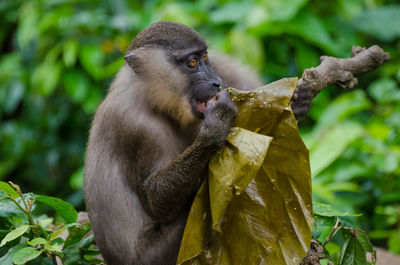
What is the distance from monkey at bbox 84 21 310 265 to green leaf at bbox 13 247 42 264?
1.62 ft

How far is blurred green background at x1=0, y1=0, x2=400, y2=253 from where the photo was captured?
5906 millimetres

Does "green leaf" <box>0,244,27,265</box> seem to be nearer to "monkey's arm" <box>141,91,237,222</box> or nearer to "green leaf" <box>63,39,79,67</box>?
"monkey's arm" <box>141,91,237,222</box>

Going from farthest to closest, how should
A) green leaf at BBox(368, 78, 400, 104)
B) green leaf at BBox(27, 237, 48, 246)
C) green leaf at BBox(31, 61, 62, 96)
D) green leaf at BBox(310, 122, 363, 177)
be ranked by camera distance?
green leaf at BBox(31, 61, 62, 96) → green leaf at BBox(368, 78, 400, 104) → green leaf at BBox(310, 122, 363, 177) → green leaf at BBox(27, 237, 48, 246)

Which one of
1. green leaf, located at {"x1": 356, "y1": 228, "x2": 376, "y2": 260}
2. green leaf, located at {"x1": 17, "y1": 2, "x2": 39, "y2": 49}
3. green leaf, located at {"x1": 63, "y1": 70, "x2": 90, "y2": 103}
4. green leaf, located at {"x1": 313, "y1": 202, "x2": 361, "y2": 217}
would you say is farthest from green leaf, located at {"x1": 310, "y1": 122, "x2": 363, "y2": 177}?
green leaf, located at {"x1": 17, "y1": 2, "x2": 39, "y2": 49}

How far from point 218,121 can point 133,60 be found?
2.76ft

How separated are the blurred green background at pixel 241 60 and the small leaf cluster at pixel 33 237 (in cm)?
230

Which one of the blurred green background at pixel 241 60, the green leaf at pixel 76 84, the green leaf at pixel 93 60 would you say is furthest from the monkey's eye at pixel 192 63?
the green leaf at pixel 76 84

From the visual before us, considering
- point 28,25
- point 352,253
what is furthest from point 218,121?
point 28,25

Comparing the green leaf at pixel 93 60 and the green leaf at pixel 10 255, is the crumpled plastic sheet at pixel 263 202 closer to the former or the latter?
the green leaf at pixel 10 255

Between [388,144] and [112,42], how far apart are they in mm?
3644

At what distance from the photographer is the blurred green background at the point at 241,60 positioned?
5906mm

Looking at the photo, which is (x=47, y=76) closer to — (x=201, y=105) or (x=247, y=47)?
(x=247, y=47)

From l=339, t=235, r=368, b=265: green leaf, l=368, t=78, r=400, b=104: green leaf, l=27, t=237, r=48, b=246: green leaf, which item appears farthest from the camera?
l=368, t=78, r=400, b=104: green leaf

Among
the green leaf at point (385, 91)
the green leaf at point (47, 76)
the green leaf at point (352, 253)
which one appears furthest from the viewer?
the green leaf at point (47, 76)
